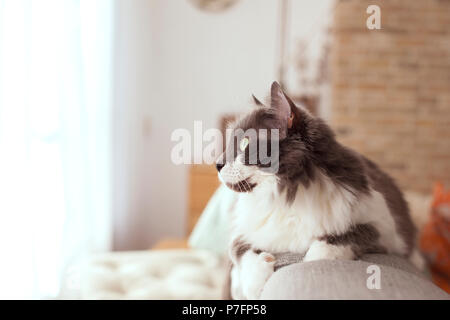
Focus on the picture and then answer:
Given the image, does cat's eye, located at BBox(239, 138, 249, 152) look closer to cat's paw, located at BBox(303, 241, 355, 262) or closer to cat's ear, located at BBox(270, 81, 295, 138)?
cat's ear, located at BBox(270, 81, 295, 138)

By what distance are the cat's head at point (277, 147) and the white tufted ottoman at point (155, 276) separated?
0.80 metres

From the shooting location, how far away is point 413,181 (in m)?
3.64

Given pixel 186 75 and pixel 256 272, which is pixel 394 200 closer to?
pixel 256 272

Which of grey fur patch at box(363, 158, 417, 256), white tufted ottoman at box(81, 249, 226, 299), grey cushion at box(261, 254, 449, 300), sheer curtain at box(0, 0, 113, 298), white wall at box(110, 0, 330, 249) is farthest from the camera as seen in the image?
white wall at box(110, 0, 330, 249)

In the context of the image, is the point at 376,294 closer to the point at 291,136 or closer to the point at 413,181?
the point at 291,136

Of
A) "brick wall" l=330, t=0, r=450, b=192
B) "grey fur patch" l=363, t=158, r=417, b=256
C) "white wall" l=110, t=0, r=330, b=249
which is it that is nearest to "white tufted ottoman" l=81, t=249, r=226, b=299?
"grey fur patch" l=363, t=158, r=417, b=256

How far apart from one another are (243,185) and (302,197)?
5.9 inches

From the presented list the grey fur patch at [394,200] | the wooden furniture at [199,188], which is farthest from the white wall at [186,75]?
the grey fur patch at [394,200]

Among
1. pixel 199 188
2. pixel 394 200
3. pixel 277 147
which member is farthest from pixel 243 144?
pixel 199 188

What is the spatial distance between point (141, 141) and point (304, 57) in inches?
71.1

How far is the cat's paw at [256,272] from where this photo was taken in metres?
0.94

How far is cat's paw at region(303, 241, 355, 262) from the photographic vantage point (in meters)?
0.91
